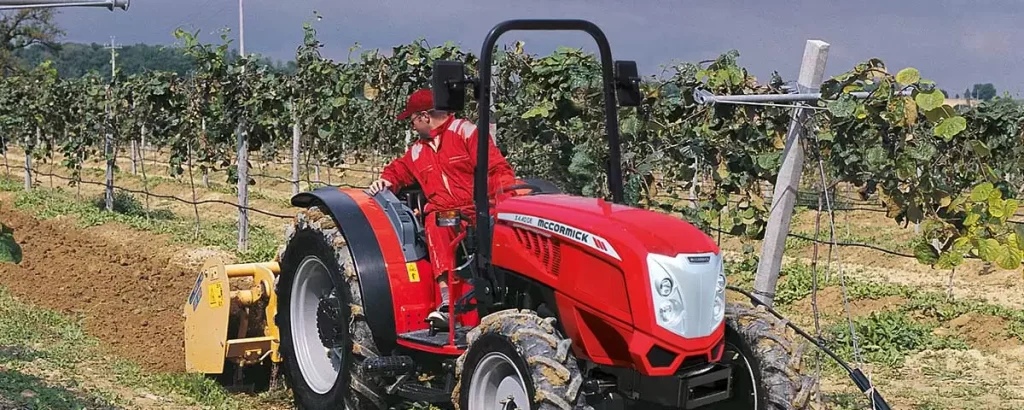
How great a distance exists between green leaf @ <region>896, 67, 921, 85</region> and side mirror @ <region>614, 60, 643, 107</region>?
3.93ft

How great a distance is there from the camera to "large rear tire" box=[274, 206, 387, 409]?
16.3 feet

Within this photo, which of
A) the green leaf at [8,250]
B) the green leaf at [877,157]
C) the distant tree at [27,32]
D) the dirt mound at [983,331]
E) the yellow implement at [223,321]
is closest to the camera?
the green leaf at [8,250]

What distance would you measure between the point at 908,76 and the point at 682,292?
1.79 meters

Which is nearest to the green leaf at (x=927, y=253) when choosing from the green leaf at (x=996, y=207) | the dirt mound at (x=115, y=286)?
the green leaf at (x=996, y=207)

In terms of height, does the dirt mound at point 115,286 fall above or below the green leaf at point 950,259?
below

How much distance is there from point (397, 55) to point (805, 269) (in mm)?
4765

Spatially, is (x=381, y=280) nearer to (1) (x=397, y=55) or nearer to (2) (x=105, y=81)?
(1) (x=397, y=55)

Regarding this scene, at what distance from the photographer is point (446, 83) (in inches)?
156

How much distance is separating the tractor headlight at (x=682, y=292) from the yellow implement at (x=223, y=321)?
2.82m

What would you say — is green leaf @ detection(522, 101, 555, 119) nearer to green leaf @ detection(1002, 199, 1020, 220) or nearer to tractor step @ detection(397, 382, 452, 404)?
tractor step @ detection(397, 382, 452, 404)

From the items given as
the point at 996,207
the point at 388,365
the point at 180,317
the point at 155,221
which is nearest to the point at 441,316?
the point at 388,365

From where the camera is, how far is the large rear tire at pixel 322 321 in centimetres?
497

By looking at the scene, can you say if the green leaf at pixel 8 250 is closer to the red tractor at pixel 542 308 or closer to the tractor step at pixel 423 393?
the red tractor at pixel 542 308

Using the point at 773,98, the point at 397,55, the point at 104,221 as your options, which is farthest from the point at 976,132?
the point at 104,221
